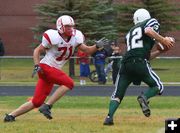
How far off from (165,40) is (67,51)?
1652 mm

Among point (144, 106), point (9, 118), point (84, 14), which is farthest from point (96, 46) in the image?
point (84, 14)

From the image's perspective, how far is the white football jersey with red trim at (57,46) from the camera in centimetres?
1077

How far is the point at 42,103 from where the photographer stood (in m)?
11.0

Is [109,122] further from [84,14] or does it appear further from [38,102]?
[84,14]

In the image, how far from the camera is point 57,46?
10.8 metres

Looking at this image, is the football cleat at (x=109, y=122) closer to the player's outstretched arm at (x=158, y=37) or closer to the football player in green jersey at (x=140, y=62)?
the football player in green jersey at (x=140, y=62)

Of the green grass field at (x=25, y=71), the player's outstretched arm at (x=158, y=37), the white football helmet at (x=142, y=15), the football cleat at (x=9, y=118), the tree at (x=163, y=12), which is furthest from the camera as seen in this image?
the tree at (x=163, y=12)

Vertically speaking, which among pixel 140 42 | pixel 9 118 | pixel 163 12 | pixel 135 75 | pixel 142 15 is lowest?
pixel 163 12

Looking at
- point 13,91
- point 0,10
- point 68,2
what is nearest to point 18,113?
point 13,91

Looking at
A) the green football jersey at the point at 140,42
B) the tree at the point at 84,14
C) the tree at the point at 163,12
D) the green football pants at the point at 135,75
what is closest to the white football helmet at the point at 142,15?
the green football jersey at the point at 140,42

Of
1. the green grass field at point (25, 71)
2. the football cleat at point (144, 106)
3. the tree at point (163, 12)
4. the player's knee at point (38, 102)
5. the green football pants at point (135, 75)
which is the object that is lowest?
the green grass field at point (25, 71)

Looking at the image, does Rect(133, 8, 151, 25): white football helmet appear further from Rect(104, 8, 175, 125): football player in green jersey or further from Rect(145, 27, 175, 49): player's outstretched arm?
Rect(145, 27, 175, 49): player's outstretched arm

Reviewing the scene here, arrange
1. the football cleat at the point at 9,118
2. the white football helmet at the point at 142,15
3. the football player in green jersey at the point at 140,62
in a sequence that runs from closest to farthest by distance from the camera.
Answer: the football player in green jersey at the point at 140,62, the white football helmet at the point at 142,15, the football cleat at the point at 9,118

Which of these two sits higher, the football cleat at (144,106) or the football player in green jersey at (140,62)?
the football player in green jersey at (140,62)
